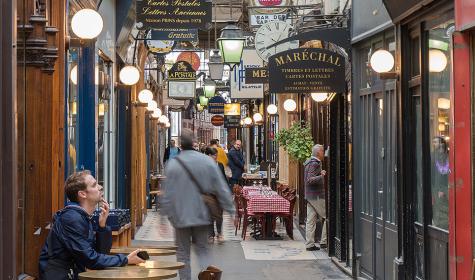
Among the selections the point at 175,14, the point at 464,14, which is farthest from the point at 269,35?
the point at 464,14

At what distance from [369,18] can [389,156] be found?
6.46ft

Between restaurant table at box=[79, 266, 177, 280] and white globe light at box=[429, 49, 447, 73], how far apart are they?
377cm

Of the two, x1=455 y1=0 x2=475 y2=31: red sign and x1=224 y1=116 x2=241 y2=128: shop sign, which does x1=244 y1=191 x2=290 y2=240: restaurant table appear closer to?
x1=455 y1=0 x2=475 y2=31: red sign

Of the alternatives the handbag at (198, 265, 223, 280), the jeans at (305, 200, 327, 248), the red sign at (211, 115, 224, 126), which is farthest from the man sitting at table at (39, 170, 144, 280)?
the red sign at (211, 115, 224, 126)

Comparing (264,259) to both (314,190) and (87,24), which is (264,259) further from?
(87,24)

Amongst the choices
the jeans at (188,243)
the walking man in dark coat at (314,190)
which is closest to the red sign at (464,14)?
the jeans at (188,243)

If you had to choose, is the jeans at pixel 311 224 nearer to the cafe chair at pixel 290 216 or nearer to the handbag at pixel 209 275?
the cafe chair at pixel 290 216

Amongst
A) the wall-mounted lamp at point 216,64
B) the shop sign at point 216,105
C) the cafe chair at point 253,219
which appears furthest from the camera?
the shop sign at point 216,105

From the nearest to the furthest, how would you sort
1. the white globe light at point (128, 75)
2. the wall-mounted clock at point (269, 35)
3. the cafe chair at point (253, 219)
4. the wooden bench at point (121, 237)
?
1. the wooden bench at point (121, 237)
2. the white globe light at point (128, 75)
3. the wall-mounted clock at point (269, 35)
4. the cafe chair at point (253, 219)

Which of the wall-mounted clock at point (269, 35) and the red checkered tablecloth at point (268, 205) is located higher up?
the wall-mounted clock at point (269, 35)

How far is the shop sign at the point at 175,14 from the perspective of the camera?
15.1 m

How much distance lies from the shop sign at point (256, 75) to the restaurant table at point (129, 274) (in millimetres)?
14926

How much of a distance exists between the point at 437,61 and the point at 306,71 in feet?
14.5

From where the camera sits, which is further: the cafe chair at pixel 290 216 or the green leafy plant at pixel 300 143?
the green leafy plant at pixel 300 143
